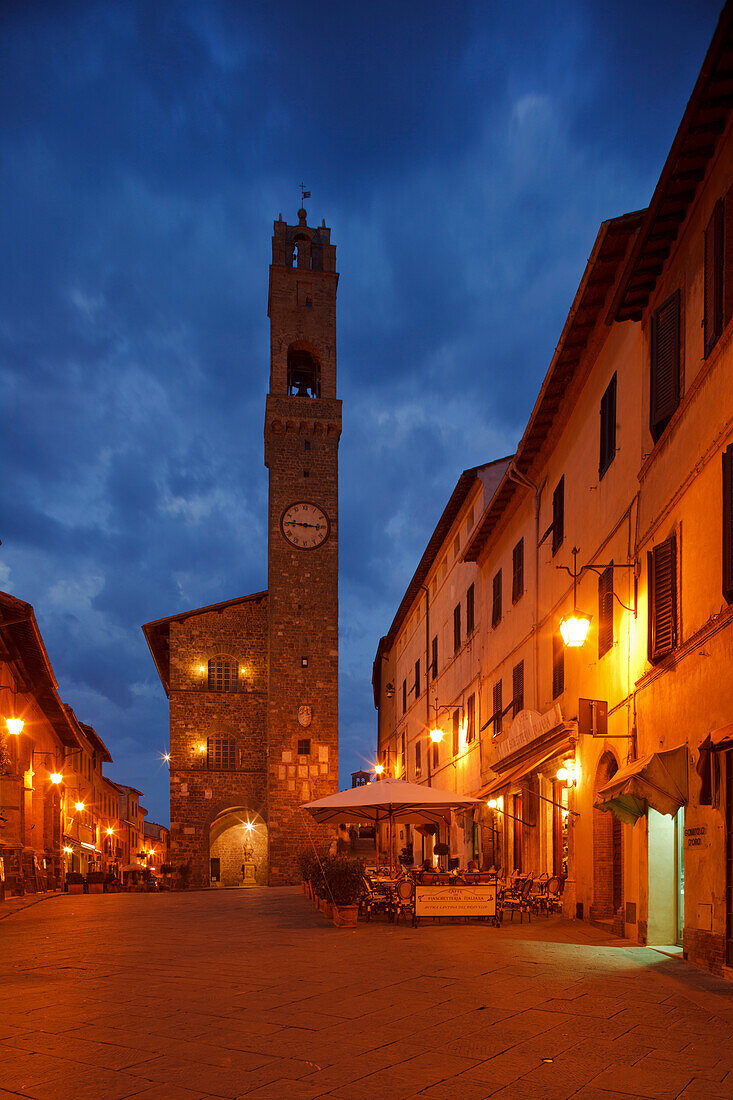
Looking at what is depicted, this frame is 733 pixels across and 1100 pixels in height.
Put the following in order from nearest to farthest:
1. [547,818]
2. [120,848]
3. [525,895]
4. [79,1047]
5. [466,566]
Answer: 1. [79,1047]
2. [525,895]
3. [547,818]
4. [466,566]
5. [120,848]

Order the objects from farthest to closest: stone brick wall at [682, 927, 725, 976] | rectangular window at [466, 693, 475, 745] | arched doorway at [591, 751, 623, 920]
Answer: rectangular window at [466, 693, 475, 745] → arched doorway at [591, 751, 623, 920] → stone brick wall at [682, 927, 725, 976]

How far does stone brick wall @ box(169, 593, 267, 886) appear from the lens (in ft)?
124

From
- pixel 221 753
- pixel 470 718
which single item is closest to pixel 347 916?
pixel 470 718

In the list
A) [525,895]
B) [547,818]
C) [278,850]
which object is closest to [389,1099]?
[525,895]

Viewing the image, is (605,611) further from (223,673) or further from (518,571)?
(223,673)

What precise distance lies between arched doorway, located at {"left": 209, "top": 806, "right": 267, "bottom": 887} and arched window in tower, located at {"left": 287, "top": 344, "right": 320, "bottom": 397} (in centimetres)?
1889

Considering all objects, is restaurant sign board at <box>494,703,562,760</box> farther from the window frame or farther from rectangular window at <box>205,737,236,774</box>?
rectangular window at <box>205,737,236,774</box>

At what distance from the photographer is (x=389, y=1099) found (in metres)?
4.46

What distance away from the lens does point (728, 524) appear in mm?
7766

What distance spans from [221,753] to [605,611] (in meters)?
29.3

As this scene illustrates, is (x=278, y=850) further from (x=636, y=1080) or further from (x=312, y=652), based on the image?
(x=636, y=1080)

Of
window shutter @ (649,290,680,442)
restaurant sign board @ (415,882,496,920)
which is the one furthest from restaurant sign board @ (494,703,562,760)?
window shutter @ (649,290,680,442)

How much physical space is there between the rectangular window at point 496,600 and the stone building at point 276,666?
18061 mm

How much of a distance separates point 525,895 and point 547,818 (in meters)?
2.55
